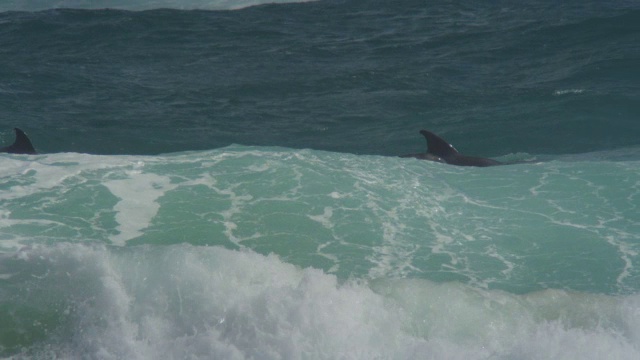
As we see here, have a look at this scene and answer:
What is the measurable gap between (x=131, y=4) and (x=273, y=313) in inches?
752

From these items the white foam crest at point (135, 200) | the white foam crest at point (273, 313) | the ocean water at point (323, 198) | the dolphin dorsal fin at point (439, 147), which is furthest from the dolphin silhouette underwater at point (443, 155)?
the white foam crest at point (273, 313)

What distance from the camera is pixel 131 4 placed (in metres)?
24.7

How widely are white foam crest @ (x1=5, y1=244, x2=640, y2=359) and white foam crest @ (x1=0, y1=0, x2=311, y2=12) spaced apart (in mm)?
17409

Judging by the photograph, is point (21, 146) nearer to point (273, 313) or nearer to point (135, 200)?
point (135, 200)

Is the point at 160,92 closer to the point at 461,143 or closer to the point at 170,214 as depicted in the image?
the point at 461,143

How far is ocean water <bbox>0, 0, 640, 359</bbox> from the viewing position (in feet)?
24.1

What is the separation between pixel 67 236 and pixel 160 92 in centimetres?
859

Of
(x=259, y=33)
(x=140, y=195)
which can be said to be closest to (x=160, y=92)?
(x=259, y=33)

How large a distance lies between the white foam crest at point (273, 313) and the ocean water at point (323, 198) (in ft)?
0.06

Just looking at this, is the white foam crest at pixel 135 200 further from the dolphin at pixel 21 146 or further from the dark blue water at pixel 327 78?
the dark blue water at pixel 327 78

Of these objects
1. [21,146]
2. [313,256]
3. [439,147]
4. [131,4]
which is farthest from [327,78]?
[313,256]

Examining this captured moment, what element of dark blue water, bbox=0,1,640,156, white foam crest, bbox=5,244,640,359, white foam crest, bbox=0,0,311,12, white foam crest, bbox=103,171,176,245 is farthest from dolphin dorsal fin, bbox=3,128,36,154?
white foam crest, bbox=0,0,311,12

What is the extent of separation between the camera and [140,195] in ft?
33.4


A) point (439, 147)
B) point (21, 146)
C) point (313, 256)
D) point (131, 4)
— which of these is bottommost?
point (313, 256)
